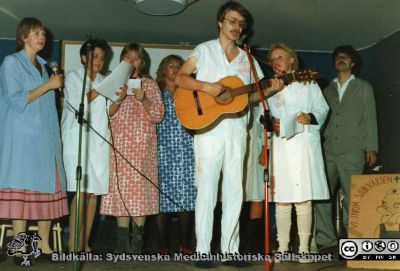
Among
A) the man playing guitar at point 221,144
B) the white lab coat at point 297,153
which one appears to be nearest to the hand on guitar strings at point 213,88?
the man playing guitar at point 221,144

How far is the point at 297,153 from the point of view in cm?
432

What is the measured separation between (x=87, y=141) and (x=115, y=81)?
0.63 metres

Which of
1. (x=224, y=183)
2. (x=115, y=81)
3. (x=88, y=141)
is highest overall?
(x=115, y=81)

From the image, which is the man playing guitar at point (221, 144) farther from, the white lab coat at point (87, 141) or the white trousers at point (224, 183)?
the white lab coat at point (87, 141)

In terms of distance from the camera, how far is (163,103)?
4.85 m

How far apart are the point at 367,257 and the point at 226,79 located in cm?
174

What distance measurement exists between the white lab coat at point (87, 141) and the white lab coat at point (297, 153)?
1.51 metres

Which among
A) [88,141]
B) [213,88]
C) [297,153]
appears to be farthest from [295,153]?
[88,141]

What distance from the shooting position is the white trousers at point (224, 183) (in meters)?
3.78

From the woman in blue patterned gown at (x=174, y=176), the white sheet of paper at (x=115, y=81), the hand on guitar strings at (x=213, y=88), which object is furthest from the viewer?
the woman in blue patterned gown at (x=174, y=176)

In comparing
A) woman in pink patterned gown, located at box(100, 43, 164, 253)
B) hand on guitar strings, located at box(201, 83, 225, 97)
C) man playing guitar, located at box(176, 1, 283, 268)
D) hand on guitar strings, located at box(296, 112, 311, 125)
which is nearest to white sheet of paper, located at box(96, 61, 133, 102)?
woman in pink patterned gown, located at box(100, 43, 164, 253)

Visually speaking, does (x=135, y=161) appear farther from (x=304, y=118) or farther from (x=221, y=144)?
(x=304, y=118)

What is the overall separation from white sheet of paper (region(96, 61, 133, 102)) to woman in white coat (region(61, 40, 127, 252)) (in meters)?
0.07

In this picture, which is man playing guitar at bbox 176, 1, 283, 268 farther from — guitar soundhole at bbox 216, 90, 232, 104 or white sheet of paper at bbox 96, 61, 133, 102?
white sheet of paper at bbox 96, 61, 133, 102
